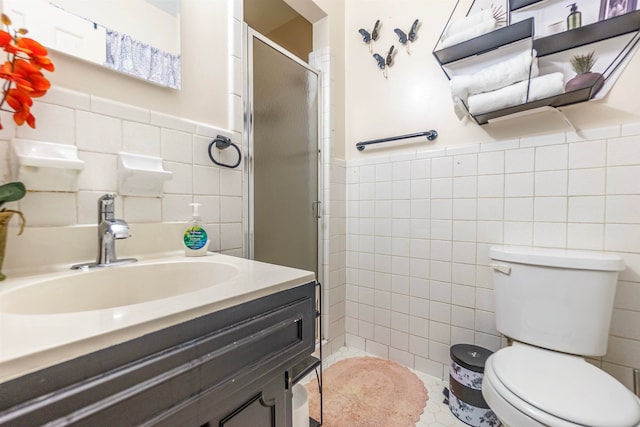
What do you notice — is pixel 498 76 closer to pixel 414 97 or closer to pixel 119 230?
pixel 414 97

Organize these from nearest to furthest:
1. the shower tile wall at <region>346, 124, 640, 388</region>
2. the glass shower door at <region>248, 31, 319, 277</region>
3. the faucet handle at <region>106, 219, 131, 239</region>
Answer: the faucet handle at <region>106, 219, 131, 239</region>
the shower tile wall at <region>346, 124, 640, 388</region>
the glass shower door at <region>248, 31, 319, 277</region>

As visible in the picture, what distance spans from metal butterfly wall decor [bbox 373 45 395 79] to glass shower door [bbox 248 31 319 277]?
395mm

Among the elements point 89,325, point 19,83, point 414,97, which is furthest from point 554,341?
point 19,83

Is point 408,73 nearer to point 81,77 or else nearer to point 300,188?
point 300,188

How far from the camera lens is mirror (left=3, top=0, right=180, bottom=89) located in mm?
740

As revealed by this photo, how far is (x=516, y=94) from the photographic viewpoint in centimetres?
119

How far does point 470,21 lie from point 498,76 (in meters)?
0.32

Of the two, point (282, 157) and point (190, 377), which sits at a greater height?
point (282, 157)

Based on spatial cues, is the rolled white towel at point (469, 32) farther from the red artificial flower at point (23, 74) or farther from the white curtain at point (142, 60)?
the red artificial flower at point (23, 74)

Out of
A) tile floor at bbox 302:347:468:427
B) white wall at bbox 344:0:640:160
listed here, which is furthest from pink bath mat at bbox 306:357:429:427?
white wall at bbox 344:0:640:160

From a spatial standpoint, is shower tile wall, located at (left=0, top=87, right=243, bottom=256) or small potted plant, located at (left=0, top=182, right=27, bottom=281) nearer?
small potted plant, located at (left=0, top=182, right=27, bottom=281)

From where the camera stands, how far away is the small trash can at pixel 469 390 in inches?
48.0

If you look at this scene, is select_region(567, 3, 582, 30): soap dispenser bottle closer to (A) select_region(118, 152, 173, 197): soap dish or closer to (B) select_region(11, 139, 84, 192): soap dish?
(A) select_region(118, 152, 173, 197): soap dish

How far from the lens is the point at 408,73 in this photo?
1649 millimetres
